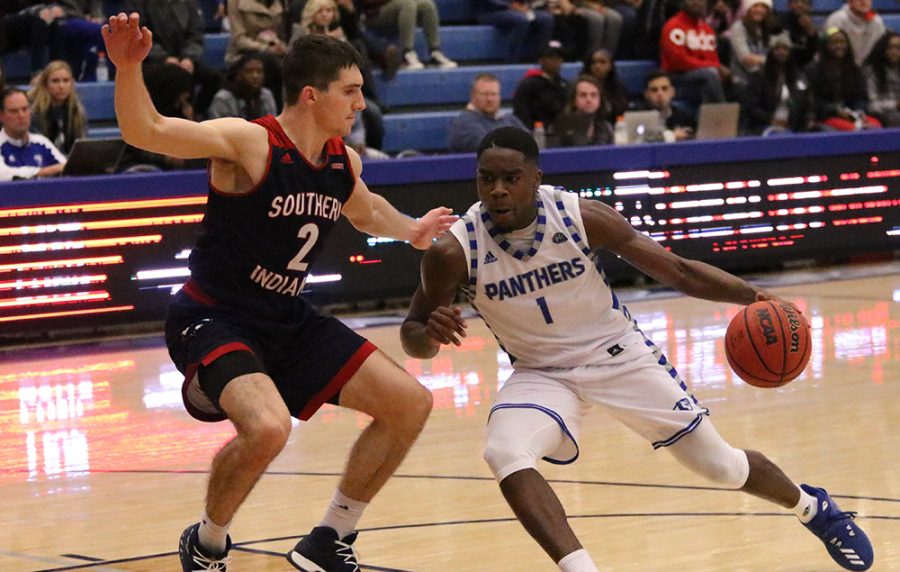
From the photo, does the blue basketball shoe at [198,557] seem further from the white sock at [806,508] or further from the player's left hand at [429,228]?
the white sock at [806,508]

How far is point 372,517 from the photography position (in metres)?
6.30

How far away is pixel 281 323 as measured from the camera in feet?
17.5

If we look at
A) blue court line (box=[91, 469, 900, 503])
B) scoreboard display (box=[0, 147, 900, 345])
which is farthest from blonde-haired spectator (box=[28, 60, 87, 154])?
blue court line (box=[91, 469, 900, 503])

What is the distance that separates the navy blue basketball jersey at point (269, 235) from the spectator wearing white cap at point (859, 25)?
545 inches

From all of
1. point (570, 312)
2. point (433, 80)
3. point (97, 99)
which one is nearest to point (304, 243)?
point (570, 312)

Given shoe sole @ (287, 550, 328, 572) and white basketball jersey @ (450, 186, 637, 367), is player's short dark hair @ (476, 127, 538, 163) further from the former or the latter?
shoe sole @ (287, 550, 328, 572)

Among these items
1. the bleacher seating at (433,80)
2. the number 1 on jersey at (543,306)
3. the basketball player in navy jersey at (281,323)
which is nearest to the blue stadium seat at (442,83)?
the bleacher seating at (433,80)

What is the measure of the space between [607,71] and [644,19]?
6.68ft

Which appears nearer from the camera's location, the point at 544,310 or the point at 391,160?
the point at 544,310

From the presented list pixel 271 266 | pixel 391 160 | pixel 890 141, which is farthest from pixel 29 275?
pixel 890 141

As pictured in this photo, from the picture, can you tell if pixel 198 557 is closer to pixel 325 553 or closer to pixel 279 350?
pixel 325 553

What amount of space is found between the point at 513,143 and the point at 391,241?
24.8ft

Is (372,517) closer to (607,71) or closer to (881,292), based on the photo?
(881,292)

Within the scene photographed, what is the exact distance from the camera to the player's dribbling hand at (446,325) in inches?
192
